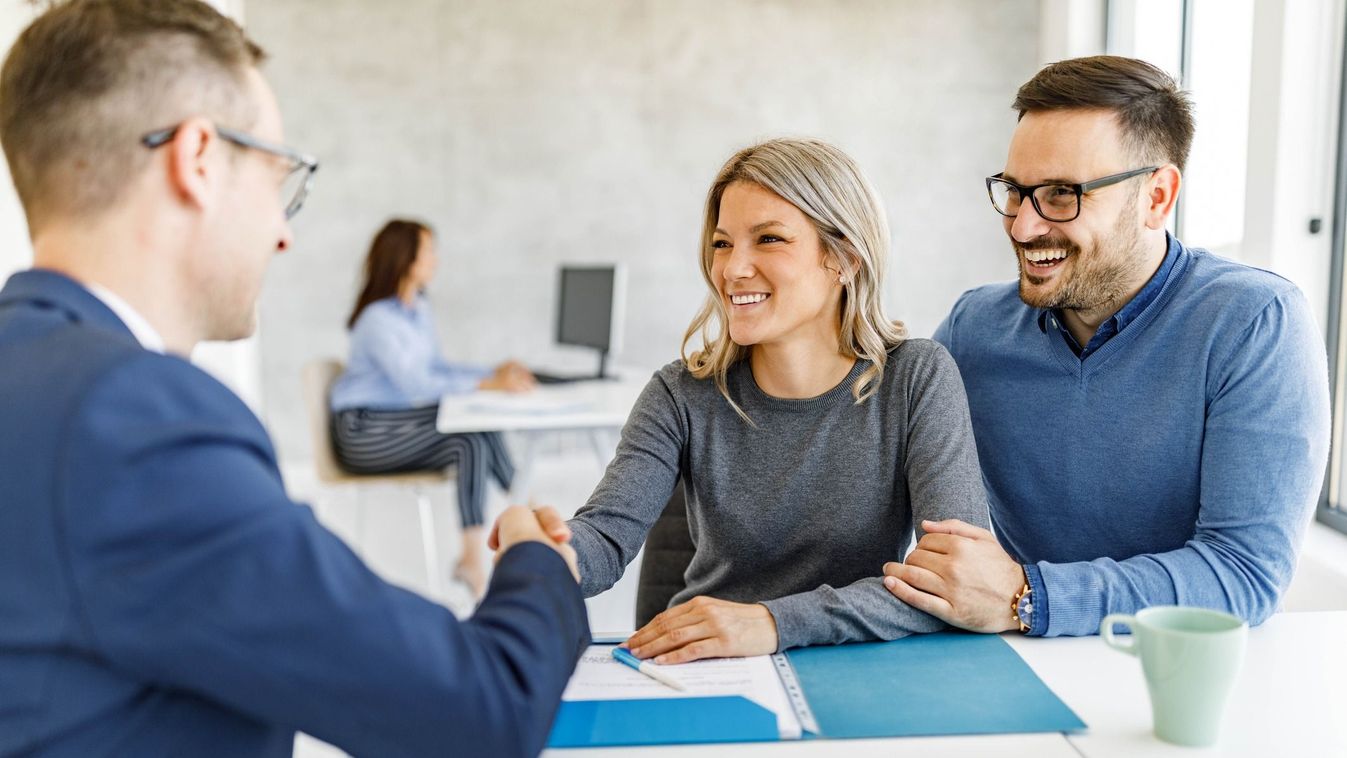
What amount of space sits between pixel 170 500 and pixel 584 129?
17.8ft

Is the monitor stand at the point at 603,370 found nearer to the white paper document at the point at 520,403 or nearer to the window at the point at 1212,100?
the white paper document at the point at 520,403

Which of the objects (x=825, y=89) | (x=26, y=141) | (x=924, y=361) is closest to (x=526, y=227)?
(x=825, y=89)

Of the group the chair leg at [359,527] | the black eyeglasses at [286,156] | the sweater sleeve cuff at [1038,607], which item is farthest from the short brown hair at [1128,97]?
the chair leg at [359,527]

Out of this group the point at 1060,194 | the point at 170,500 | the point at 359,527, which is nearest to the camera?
the point at 170,500

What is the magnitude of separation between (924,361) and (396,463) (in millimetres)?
3059

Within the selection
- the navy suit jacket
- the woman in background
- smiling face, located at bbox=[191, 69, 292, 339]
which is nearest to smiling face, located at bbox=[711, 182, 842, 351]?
smiling face, located at bbox=[191, 69, 292, 339]

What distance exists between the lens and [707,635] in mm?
1284

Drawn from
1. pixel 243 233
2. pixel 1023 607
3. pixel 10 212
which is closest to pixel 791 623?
pixel 1023 607

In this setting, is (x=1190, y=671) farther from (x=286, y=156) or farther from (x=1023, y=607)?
(x=286, y=156)

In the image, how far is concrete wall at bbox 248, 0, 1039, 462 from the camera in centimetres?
587

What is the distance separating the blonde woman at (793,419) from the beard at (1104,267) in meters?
0.22

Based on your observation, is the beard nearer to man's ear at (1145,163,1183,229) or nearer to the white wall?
man's ear at (1145,163,1183,229)

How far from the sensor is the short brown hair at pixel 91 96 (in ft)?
2.84

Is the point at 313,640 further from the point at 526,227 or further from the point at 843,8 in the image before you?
the point at 843,8
